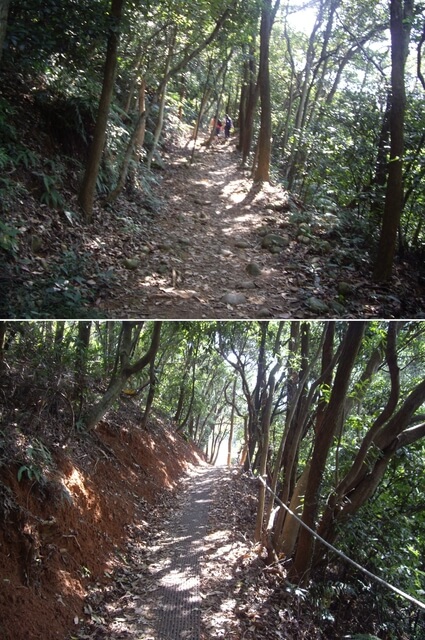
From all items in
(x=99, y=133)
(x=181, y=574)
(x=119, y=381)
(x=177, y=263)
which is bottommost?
(x=181, y=574)

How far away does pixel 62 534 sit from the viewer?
5180 millimetres

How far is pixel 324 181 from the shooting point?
882cm

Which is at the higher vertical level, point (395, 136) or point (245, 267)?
point (395, 136)

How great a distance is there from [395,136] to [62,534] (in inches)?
217

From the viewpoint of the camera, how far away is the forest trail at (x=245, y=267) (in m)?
5.32

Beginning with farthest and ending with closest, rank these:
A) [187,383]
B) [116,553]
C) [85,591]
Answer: [187,383], [116,553], [85,591]

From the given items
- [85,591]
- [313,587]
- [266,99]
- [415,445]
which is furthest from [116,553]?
[266,99]

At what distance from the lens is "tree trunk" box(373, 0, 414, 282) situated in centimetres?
534

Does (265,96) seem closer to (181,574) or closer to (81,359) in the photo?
(81,359)

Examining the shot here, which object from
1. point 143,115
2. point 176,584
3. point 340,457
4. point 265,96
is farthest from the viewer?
point 265,96

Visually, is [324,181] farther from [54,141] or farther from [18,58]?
[18,58]

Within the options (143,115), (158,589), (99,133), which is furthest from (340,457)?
(143,115)

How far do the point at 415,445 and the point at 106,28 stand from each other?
20.7 ft

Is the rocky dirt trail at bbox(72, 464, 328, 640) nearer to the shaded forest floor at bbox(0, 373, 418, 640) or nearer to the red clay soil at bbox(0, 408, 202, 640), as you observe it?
the shaded forest floor at bbox(0, 373, 418, 640)
